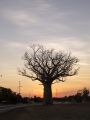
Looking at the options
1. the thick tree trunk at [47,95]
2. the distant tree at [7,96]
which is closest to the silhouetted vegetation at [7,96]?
the distant tree at [7,96]

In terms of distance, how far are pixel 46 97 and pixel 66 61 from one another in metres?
7.94

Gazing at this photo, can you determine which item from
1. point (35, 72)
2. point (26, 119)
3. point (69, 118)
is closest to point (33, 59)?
point (35, 72)

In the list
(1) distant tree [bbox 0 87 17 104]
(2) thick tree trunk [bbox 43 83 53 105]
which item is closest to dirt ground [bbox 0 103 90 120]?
(2) thick tree trunk [bbox 43 83 53 105]

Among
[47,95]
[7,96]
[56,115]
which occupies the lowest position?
[56,115]

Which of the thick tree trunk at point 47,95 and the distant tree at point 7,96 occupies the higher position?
the distant tree at point 7,96

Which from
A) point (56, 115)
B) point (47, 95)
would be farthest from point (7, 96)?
point (56, 115)

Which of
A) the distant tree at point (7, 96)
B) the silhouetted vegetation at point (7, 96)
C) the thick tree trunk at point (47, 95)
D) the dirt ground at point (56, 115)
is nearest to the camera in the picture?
the dirt ground at point (56, 115)

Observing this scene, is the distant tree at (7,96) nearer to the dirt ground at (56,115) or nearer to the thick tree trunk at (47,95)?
the thick tree trunk at (47,95)

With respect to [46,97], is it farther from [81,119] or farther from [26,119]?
[81,119]

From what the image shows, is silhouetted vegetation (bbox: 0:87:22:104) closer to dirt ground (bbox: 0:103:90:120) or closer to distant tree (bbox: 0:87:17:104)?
distant tree (bbox: 0:87:17:104)

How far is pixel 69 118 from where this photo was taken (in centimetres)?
2039

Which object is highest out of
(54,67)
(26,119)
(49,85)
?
(54,67)

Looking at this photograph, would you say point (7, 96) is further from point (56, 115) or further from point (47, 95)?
point (56, 115)

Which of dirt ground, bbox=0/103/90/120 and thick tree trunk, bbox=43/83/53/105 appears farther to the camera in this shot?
thick tree trunk, bbox=43/83/53/105
